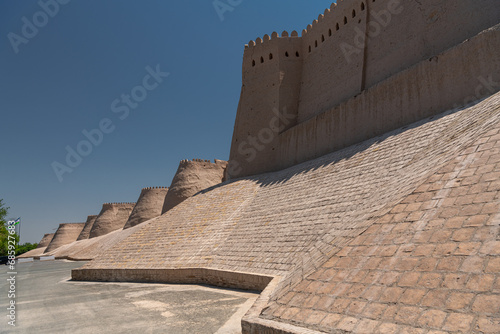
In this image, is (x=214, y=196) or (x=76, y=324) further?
(x=214, y=196)

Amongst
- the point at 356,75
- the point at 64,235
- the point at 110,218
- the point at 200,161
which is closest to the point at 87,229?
the point at 64,235

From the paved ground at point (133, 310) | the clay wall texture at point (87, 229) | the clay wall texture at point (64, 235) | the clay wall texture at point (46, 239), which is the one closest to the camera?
the paved ground at point (133, 310)

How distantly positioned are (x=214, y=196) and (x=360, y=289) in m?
11.9

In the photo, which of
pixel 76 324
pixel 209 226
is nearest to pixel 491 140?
pixel 76 324

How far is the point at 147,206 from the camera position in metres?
29.2

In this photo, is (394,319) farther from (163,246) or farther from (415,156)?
(163,246)

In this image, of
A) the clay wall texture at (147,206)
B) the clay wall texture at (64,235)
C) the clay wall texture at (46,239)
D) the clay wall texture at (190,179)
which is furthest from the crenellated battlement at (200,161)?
the clay wall texture at (46,239)

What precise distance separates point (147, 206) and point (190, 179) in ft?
24.6

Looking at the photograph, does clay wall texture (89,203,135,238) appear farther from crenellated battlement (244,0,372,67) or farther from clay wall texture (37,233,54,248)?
clay wall texture (37,233,54,248)

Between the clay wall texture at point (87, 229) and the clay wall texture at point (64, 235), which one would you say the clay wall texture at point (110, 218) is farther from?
the clay wall texture at point (64, 235)

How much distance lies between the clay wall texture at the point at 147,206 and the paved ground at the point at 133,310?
1942cm

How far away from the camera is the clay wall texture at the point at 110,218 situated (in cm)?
3531

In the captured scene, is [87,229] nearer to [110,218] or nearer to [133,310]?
[110,218]

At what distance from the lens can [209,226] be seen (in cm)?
1214
